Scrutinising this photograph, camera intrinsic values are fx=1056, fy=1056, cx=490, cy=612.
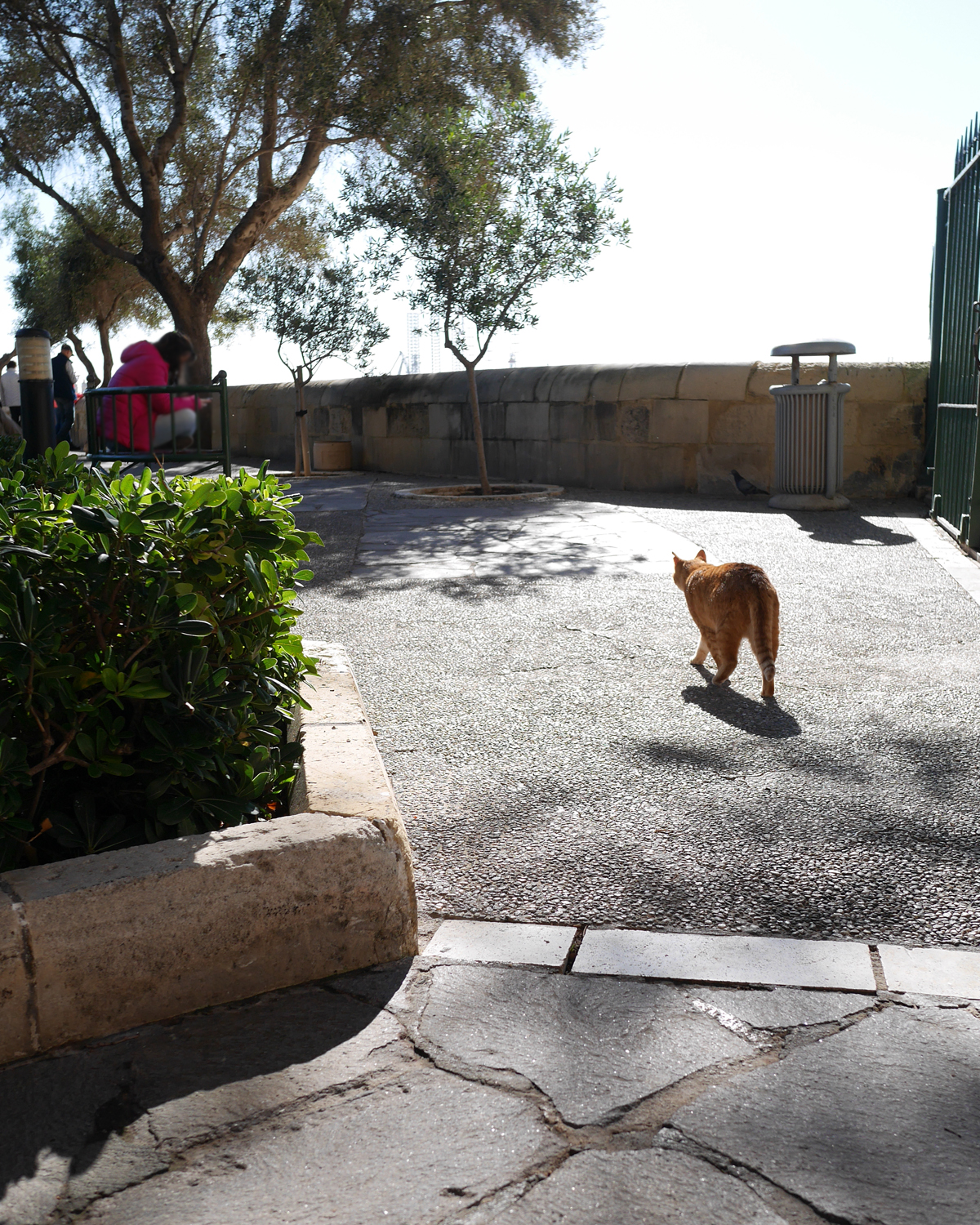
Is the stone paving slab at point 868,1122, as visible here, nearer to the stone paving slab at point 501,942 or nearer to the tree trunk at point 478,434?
the stone paving slab at point 501,942

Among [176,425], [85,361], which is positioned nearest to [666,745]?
[176,425]

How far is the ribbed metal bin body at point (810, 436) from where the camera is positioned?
33.0 ft

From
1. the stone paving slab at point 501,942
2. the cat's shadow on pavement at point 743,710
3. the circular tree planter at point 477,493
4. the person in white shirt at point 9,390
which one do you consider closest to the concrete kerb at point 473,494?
the circular tree planter at point 477,493

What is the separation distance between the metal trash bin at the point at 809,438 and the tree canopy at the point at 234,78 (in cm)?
671

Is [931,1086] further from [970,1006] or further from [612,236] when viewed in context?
[612,236]

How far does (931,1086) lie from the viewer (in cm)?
Answer: 176

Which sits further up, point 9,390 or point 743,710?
point 9,390

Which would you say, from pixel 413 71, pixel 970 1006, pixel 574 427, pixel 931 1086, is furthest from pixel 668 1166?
pixel 413 71

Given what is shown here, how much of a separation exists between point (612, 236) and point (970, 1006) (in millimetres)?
11406

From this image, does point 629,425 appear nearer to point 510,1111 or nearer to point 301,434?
point 301,434

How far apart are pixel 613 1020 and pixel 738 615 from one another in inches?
96.8

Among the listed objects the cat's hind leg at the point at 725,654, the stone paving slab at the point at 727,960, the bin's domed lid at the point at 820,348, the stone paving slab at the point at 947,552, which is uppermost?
the bin's domed lid at the point at 820,348

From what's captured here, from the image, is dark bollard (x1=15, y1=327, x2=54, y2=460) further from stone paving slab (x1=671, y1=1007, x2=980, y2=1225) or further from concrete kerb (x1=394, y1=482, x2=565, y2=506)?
concrete kerb (x1=394, y1=482, x2=565, y2=506)

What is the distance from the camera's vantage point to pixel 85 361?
32594 millimetres
